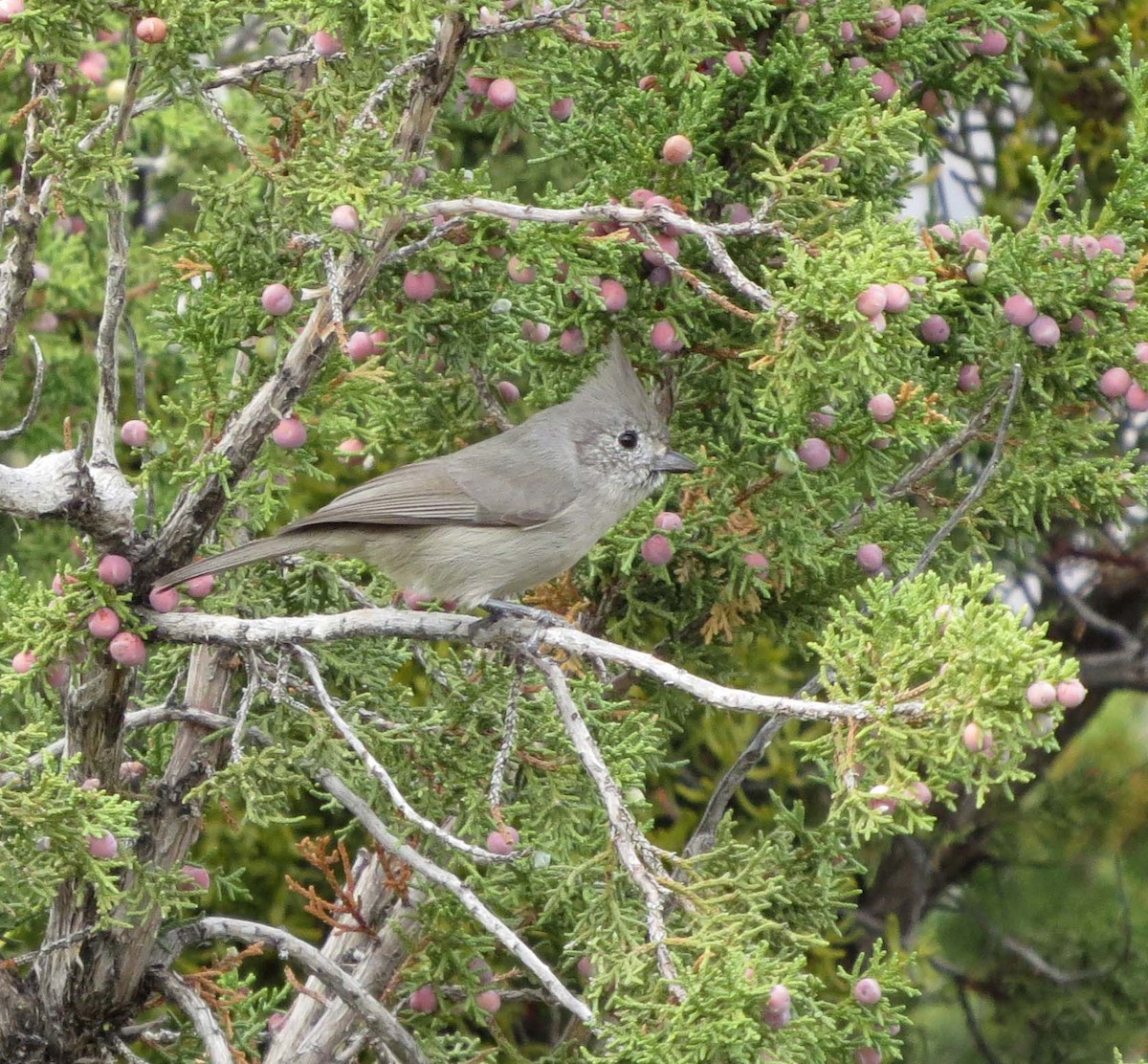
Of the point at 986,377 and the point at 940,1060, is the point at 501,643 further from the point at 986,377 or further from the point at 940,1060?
the point at 940,1060

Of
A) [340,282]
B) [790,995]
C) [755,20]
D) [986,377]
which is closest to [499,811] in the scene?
[790,995]

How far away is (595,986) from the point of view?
262 centimetres

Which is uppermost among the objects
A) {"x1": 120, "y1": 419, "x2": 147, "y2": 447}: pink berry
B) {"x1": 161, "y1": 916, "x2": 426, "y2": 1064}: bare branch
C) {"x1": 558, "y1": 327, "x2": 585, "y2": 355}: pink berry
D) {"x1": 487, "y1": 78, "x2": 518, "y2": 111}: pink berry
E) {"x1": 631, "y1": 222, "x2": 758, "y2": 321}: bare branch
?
{"x1": 487, "y1": 78, "x2": 518, "y2": 111}: pink berry

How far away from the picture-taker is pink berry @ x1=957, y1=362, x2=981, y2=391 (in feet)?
11.5

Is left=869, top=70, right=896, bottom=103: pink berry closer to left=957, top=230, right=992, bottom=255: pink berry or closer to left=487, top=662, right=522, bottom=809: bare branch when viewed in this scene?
left=957, top=230, right=992, bottom=255: pink berry

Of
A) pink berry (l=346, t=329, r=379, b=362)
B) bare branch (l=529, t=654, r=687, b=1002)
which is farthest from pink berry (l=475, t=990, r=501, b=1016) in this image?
pink berry (l=346, t=329, r=379, b=362)

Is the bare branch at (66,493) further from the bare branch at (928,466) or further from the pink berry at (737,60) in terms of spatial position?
the bare branch at (928,466)

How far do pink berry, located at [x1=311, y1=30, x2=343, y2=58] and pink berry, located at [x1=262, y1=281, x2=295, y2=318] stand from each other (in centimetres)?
44

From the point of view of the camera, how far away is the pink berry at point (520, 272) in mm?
3133

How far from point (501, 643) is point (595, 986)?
2.48ft

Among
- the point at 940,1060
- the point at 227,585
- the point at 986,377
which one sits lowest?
the point at 940,1060

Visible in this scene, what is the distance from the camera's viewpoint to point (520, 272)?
10.3 ft

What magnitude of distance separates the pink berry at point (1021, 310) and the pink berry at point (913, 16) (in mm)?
677

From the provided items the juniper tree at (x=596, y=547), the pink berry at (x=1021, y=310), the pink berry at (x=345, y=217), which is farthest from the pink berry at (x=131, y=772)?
the pink berry at (x=1021, y=310)
